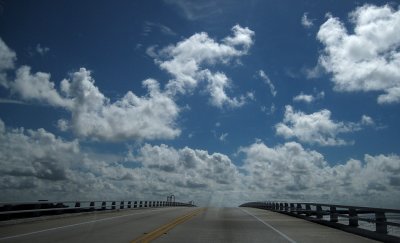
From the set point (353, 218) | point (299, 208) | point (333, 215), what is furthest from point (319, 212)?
point (299, 208)

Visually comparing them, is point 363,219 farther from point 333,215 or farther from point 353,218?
point 333,215

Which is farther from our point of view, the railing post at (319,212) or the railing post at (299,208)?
the railing post at (299,208)

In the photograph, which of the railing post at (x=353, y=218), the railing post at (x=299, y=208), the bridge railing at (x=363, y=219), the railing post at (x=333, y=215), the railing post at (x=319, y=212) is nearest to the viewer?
the bridge railing at (x=363, y=219)

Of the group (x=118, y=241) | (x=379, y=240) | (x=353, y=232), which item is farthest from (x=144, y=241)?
(x=353, y=232)

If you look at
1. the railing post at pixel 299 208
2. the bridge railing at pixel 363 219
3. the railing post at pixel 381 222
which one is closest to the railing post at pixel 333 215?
the bridge railing at pixel 363 219

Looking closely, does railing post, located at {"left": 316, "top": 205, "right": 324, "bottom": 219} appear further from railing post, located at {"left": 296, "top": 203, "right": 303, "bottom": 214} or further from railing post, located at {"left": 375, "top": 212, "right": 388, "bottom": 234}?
railing post, located at {"left": 375, "top": 212, "right": 388, "bottom": 234}

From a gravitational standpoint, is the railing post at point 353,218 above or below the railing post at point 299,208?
below

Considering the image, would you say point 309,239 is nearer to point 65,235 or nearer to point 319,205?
point 65,235

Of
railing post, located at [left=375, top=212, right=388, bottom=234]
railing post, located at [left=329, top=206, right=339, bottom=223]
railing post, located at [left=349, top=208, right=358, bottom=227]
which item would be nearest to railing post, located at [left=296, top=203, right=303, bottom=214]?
railing post, located at [left=329, top=206, right=339, bottom=223]

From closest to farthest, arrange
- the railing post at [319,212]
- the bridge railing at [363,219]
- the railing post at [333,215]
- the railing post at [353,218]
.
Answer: the bridge railing at [363,219] < the railing post at [353,218] < the railing post at [333,215] < the railing post at [319,212]

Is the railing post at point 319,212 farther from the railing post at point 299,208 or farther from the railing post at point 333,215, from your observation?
the railing post at point 299,208

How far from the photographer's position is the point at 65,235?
55.7ft

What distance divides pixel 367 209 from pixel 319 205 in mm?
9825

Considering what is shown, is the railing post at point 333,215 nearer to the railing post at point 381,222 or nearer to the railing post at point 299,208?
the railing post at point 381,222
